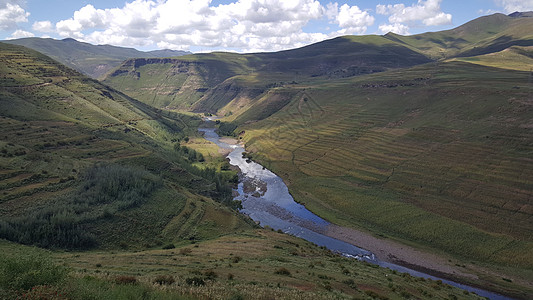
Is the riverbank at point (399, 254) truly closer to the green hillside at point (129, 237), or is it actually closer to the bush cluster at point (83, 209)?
the green hillside at point (129, 237)

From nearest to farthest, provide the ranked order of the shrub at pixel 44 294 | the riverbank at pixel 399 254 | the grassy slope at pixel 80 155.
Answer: the shrub at pixel 44 294
the grassy slope at pixel 80 155
the riverbank at pixel 399 254

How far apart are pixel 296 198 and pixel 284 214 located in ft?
40.6

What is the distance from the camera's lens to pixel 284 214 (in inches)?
3964

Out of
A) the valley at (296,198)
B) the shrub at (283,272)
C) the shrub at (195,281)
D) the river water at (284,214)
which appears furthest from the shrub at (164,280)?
the river water at (284,214)

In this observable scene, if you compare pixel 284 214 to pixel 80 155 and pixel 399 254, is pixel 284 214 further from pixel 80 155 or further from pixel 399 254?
pixel 80 155

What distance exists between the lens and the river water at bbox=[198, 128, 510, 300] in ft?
245

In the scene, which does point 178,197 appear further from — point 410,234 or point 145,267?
point 410,234

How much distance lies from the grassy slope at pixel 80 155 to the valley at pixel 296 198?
0.52 metres

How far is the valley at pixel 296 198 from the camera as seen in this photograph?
40688mm

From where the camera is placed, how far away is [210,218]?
7675 cm

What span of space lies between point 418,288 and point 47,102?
174 m

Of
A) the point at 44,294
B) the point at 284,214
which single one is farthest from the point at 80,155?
the point at 44,294

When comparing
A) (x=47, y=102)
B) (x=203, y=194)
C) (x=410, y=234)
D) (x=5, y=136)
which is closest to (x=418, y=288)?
(x=410, y=234)

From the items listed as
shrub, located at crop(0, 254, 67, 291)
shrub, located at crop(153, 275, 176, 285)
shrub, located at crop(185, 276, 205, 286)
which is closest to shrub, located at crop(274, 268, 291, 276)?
shrub, located at crop(185, 276, 205, 286)
